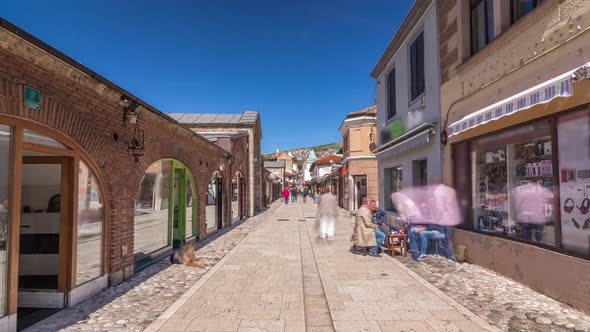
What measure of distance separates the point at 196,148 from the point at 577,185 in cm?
908

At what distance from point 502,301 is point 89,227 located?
6250 millimetres

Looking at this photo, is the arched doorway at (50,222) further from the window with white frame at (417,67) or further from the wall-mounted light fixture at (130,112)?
the window with white frame at (417,67)

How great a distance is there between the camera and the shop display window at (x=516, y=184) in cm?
560

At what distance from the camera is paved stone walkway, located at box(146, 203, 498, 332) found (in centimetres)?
425

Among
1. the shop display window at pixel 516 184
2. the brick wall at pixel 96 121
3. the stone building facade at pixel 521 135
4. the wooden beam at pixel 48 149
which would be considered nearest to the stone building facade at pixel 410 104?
the stone building facade at pixel 521 135

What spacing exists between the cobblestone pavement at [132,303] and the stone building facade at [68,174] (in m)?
0.27

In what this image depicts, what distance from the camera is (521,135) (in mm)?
6133

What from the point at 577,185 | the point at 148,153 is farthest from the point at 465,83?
the point at 148,153

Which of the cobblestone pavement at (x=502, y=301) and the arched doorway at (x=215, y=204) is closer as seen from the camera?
the cobblestone pavement at (x=502, y=301)

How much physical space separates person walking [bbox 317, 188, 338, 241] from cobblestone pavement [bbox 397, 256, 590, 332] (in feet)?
12.5

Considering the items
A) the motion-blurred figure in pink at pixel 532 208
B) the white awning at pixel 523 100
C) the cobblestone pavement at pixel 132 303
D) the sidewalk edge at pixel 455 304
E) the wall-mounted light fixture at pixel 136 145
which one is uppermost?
the white awning at pixel 523 100

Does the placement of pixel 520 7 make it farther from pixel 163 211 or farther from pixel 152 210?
pixel 163 211

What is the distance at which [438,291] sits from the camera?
18.2 feet

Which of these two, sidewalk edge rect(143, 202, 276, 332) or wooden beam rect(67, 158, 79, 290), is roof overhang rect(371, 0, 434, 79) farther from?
wooden beam rect(67, 158, 79, 290)
